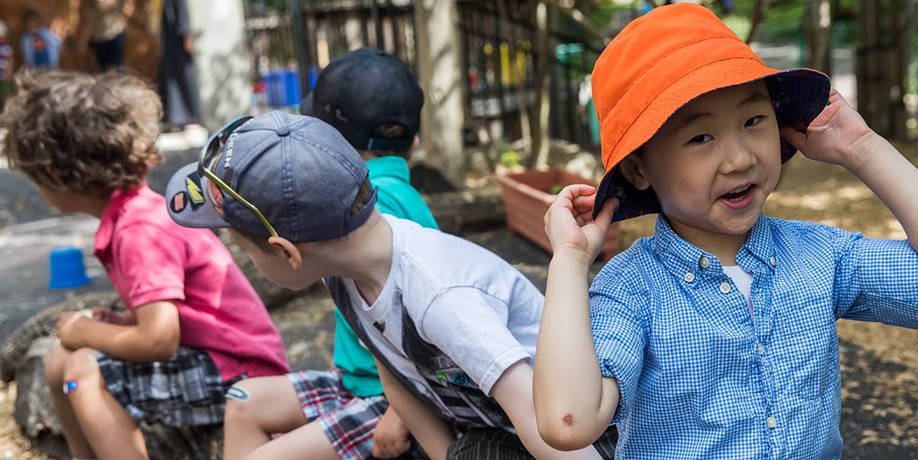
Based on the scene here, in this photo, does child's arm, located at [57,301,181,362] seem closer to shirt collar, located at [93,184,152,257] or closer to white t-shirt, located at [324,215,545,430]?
shirt collar, located at [93,184,152,257]

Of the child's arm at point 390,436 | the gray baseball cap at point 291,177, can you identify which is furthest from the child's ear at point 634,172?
the child's arm at point 390,436

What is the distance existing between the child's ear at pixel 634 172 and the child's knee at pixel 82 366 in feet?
5.89

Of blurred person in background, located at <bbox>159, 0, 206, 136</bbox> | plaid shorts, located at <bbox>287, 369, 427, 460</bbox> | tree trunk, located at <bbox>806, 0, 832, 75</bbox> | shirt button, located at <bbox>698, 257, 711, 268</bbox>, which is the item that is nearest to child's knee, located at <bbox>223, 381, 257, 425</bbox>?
plaid shorts, located at <bbox>287, 369, 427, 460</bbox>

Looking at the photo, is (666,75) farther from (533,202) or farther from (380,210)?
(533,202)

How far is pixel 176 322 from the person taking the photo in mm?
2584

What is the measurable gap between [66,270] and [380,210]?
3234 millimetres

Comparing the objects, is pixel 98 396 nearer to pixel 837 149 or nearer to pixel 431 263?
pixel 431 263

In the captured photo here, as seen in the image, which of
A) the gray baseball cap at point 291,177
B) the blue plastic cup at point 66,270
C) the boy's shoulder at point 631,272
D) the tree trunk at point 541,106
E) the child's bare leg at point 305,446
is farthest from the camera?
the tree trunk at point 541,106

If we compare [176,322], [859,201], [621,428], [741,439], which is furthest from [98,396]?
[859,201]

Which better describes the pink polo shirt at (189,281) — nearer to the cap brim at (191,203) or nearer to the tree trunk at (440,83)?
the cap brim at (191,203)

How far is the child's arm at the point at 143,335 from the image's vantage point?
2.55 m

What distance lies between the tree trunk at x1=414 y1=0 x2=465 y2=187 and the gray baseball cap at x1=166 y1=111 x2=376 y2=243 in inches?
165

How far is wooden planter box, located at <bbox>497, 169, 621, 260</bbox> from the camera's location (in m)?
5.14

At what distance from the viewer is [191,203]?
2.15 metres
